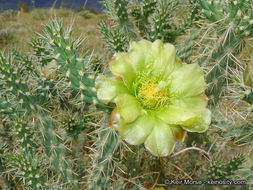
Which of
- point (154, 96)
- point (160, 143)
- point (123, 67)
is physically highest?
point (123, 67)

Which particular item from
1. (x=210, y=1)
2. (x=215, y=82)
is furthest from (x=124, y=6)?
(x=215, y=82)

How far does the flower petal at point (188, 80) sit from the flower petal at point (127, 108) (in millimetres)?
247

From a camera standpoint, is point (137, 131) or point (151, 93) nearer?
point (137, 131)

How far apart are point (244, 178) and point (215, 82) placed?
2.49ft

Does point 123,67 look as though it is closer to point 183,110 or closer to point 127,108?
point 127,108

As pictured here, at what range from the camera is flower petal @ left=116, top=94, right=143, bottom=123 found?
87 centimetres

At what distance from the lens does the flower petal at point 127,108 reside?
866 mm

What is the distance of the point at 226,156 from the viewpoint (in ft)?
8.21

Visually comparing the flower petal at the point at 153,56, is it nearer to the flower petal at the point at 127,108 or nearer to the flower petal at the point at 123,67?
the flower petal at the point at 123,67

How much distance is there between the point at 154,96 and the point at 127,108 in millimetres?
190

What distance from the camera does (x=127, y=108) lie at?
0.90 m

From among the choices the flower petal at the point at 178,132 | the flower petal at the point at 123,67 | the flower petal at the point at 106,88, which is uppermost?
the flower petal at the point at 123,67

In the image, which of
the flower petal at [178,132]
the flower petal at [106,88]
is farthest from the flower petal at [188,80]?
the flower petal at [106,88]

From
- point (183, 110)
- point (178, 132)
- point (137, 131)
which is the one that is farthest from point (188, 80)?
point (137, 131)
